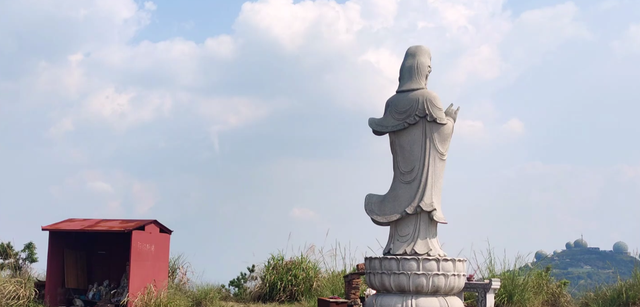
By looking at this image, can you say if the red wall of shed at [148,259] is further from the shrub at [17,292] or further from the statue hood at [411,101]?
the statue hood at [411,101]

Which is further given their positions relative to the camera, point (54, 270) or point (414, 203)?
point (54, 270)

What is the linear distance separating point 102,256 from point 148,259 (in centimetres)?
220

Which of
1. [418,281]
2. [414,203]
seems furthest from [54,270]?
[418,281]

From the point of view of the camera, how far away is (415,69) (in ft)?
28.1

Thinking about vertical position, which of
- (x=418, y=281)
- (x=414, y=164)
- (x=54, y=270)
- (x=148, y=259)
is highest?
(x=414, y=164)

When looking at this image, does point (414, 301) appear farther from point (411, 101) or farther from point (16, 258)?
point (16, 258)

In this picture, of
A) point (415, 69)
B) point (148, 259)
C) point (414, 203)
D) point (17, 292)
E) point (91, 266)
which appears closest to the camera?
point (414, 203)

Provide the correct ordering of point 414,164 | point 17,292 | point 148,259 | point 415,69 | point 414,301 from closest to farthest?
point 414,301
point 414,164
point 415,69
point 17,292
point 148,259

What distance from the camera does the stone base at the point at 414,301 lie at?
7473 mm

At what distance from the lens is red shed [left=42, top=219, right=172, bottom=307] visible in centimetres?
1011

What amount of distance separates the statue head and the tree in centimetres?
772

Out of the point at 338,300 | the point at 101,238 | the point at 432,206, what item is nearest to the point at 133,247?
the point at 101,238

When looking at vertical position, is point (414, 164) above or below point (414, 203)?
above

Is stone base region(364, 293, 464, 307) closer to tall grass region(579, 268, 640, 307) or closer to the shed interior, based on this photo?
tall grass region(579, 268, 640, 307)
